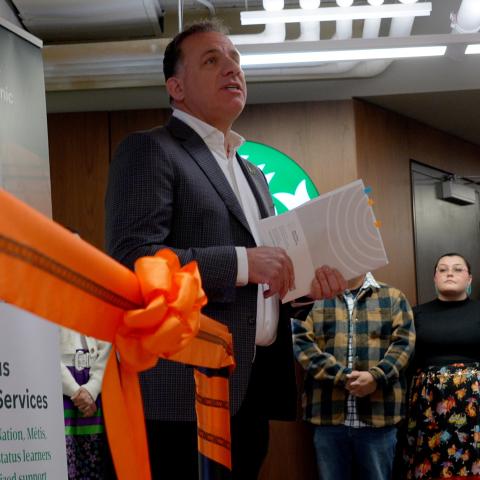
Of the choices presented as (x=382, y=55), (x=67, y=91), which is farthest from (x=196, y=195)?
(x=67, y=91)

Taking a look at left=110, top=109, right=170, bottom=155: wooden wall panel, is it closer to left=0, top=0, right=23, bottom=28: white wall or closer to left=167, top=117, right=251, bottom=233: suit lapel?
left=0, top=0, right=23, bottom=28: white wall

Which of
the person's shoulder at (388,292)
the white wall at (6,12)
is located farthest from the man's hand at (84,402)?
the white wall at (6,12)

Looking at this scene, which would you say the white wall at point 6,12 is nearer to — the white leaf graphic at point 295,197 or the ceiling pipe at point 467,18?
the white leaf graphic at point 295,197

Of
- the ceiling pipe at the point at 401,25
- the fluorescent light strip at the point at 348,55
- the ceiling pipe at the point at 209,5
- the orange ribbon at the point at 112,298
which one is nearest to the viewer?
the orange ribbon at the point at 112,298

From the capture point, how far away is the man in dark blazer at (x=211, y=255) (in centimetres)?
173

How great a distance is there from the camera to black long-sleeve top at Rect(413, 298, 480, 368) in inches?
201

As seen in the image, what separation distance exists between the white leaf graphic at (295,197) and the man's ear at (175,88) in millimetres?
3614

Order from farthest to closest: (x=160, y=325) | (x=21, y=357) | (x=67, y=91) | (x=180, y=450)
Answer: (x=67, y=91)
(x=180, y=450)
(x=21, y=357)
(x=160, y=325)

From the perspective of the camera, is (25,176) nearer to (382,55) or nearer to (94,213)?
(382,55)

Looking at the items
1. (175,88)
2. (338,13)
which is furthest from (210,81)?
(338,13)

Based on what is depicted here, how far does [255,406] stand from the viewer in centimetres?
190

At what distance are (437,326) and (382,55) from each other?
1.74 metres

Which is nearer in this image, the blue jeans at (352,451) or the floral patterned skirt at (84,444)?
the floral patterned skirt at (84,444)

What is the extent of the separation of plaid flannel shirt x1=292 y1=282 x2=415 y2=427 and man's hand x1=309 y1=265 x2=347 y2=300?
9.84ft
